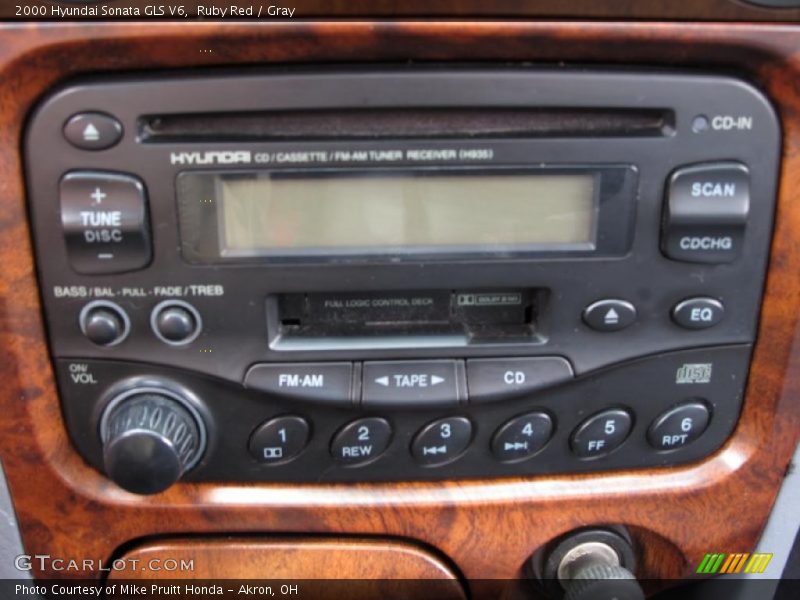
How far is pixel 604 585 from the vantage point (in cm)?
62

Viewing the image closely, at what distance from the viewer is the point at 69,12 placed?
487 mm

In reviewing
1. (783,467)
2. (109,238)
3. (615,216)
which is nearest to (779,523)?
(783,467)

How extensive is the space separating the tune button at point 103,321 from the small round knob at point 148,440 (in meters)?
0.05

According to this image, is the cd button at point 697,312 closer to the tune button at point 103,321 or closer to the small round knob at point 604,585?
the small round knob at point 604,585

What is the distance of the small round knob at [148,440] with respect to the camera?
0.54 meters

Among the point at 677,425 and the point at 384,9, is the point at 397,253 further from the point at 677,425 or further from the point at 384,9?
the point at 677,425

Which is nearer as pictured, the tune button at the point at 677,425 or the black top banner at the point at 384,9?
the black top banner at the point at 384,9

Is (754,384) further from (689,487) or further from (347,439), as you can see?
(347,439)

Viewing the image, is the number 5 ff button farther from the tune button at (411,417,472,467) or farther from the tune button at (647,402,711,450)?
the tune button at (647,402,711,450)

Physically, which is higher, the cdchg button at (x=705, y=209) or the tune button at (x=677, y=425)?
the cdchg button at (x=705, y=209)

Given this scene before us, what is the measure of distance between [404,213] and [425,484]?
9.3 inches

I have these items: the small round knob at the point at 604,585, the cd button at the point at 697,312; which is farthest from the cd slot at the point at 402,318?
the small round knob at the point at 604,585

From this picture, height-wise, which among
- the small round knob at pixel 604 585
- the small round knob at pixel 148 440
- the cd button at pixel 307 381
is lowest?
the small round knob at pixel 604 585

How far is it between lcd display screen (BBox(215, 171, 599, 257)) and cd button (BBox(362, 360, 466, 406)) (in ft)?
0.31
